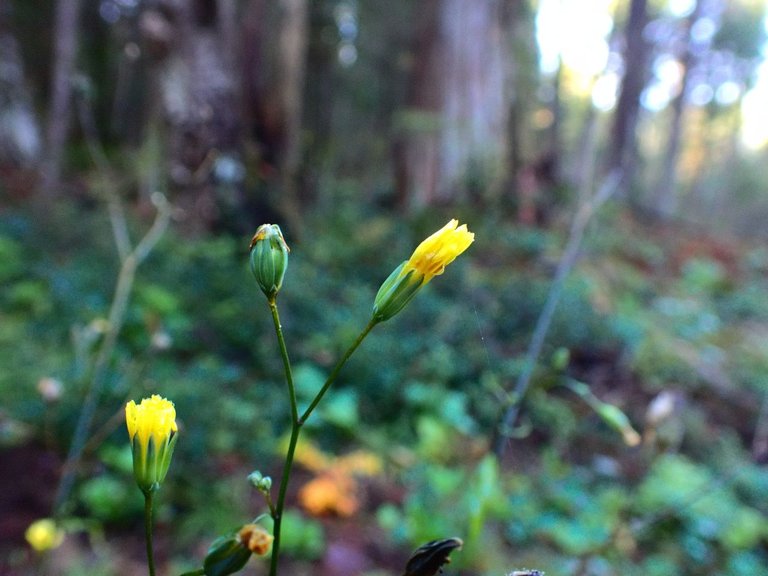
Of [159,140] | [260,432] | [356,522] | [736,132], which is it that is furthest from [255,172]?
[736,132]

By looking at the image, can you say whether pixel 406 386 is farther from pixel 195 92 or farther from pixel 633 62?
pixel 633 62

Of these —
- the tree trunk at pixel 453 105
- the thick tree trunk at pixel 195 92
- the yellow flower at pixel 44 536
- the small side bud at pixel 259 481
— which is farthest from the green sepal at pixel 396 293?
the tree trunk at pixel 453 105

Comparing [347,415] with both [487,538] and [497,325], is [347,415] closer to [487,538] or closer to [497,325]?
[487,538]

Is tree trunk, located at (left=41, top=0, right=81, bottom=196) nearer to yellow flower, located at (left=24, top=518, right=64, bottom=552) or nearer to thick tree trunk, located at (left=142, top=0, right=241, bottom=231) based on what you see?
thick tree trunk, located at (left=142, top=0, right=241, bottom=231)

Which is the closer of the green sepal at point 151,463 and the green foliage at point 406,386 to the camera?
the green sepal at point 151,463

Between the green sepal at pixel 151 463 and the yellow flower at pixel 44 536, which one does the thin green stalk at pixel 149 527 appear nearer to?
the green sepal at pixel 151 463
